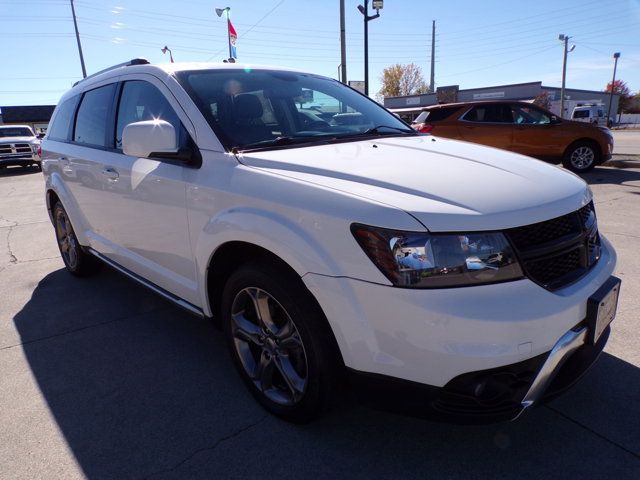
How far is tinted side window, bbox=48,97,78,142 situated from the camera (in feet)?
14.3

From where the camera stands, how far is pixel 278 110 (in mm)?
2902

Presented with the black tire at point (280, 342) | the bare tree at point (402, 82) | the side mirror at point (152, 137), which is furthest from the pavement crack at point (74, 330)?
the bare tree at point (402, 82)

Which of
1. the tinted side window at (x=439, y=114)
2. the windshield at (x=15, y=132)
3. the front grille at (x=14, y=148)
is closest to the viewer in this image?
the tinted side window at (x=439, y=114)

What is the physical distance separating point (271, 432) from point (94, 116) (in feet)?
9.71

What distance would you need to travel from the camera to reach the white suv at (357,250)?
1.71 m

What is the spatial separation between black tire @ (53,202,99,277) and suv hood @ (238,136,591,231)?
2999 millimetres

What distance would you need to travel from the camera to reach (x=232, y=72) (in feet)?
9.91

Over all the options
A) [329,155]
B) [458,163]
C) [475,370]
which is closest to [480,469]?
[475,370]

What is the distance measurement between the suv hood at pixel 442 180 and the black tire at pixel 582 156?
9.01 metres

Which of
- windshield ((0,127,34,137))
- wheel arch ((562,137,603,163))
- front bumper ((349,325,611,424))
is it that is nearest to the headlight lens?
front bumper ((349,325,611,424))

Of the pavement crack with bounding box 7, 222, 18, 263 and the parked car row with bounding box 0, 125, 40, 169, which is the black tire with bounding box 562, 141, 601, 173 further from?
the parked car row with bounding box 0, 125, 40, 169

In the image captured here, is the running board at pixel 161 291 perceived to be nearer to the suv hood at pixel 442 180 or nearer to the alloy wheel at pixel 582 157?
the suv hood at pixel 442 180

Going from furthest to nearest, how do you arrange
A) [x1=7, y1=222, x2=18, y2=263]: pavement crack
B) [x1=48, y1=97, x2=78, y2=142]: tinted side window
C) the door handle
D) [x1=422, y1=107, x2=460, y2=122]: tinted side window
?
[x1=422, y1=107, x2=460, y2=122]: tinted side window < [x1=7, y1=222, x2=18, y2=263]: pavement crack < [x1=48, y1=97, x2=78, y2=142]: tinted side window < the door handle

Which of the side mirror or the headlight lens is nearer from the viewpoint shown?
the headlight lens
